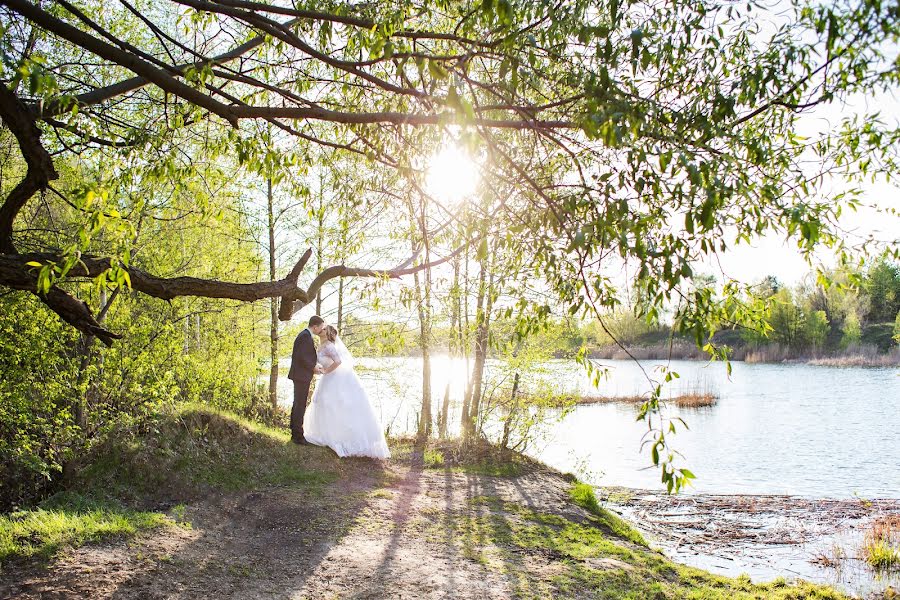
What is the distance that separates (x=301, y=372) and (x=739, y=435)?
566 inches

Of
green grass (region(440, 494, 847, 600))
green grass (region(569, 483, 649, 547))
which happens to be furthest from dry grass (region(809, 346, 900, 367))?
green grass (region(440, 494, 847, 600))

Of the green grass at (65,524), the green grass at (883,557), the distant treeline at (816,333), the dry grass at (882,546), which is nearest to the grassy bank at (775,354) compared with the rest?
the distant treeline at (816,333)

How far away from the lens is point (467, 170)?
429 cm

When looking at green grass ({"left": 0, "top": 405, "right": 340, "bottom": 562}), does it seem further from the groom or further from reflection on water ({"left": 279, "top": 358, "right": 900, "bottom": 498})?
reflection on water ({"left": 279, "top": 358, "right": 900, "bottom": 498})

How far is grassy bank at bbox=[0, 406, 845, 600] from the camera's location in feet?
16.3

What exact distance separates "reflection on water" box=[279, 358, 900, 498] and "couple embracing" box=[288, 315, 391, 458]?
350 centimetres

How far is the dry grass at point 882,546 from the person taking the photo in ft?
26.6

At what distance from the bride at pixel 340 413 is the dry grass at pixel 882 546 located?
6904 mm

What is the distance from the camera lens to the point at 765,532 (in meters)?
9.68

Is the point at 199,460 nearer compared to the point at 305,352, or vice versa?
the point at 199,460

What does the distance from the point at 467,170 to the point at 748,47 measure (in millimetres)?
1934

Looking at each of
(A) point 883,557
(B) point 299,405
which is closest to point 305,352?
(B) point 299,405

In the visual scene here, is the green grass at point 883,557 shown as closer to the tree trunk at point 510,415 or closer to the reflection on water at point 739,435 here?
the reflection on water at point 739,435

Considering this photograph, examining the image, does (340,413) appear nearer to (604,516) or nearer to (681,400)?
(604,516)
